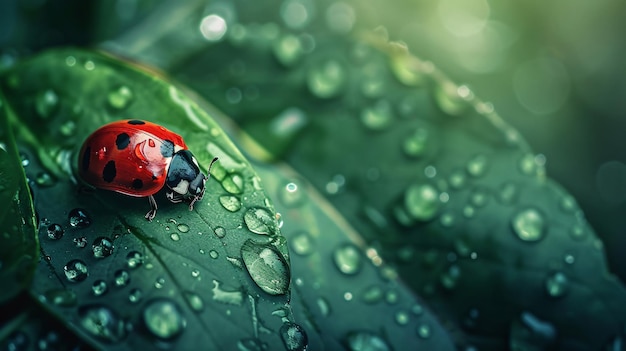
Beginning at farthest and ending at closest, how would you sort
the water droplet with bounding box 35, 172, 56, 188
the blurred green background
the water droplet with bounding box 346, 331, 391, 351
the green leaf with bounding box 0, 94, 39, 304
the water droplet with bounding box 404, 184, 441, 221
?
the blurred green background, the water droplet with bounding box 404, 184, 441, 221, the water droplet with bounding box 346, 331, 391, 351, the water droplet with bounding box 35, 172, 56, 188, the green leaf with bounding box 0, 94, 39, 304

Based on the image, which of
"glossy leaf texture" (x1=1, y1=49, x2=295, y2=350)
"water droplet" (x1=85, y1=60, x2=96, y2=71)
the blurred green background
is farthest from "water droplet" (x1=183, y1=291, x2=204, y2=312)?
the blurred green background

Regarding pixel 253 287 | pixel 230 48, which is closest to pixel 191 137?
pixel 253 287

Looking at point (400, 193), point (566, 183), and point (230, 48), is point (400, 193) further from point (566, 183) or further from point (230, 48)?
point (566, 183)

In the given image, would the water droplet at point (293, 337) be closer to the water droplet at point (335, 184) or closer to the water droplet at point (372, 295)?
the water droplet at point (372, 295)

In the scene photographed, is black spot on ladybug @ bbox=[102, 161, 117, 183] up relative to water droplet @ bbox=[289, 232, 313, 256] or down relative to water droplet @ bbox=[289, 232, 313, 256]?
up

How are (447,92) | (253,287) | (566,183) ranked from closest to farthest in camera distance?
(253,287)
(447,92)
(566,183)

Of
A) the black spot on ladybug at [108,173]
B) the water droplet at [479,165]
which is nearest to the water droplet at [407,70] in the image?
the water droplet at [479,165]

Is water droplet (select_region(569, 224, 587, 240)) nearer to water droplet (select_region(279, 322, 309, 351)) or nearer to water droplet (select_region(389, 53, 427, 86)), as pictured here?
water droplet (select_region(389, 53, 427, 86))

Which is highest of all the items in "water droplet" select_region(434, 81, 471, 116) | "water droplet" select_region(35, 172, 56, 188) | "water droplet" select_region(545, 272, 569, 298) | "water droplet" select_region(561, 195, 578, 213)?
"water droplet" select_region(434, 81, 471, 116)
